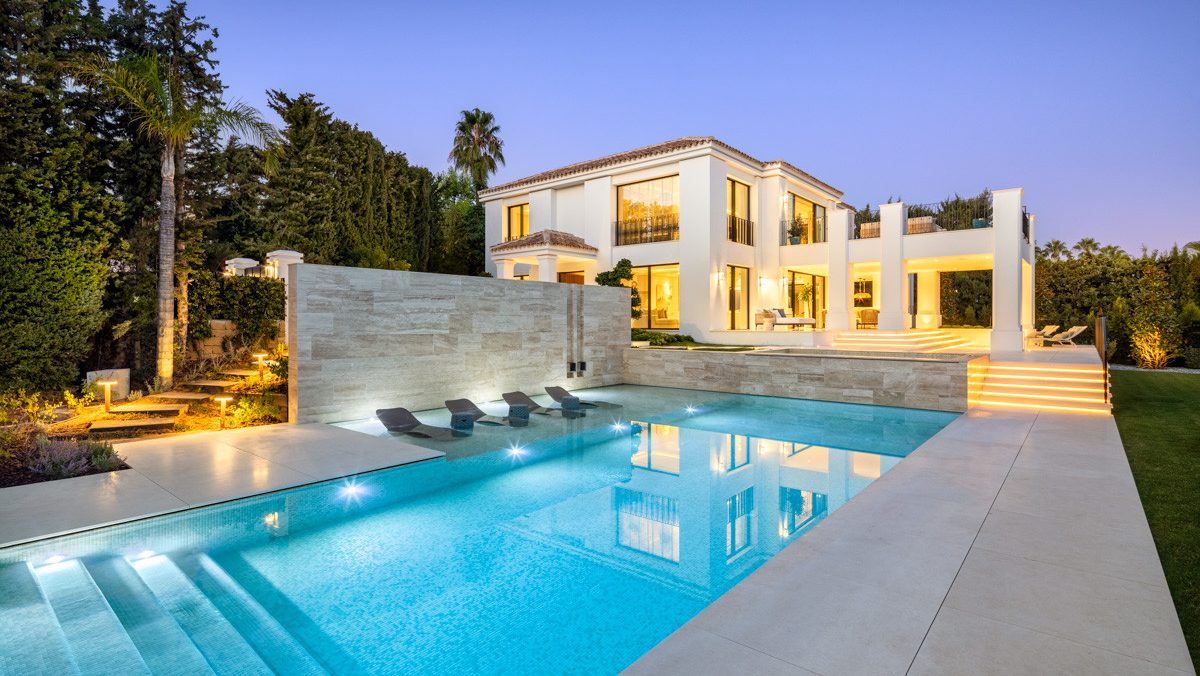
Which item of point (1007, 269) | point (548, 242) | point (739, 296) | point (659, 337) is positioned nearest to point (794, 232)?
point (739, 296)

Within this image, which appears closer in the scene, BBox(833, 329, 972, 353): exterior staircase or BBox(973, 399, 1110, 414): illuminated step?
BBox(973, 399, 1110, 414): illuminated step

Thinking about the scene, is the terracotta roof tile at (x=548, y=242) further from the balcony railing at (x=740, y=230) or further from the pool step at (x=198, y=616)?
the pool step at (x=198, y=616)

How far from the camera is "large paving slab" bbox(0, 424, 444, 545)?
16.4 feet

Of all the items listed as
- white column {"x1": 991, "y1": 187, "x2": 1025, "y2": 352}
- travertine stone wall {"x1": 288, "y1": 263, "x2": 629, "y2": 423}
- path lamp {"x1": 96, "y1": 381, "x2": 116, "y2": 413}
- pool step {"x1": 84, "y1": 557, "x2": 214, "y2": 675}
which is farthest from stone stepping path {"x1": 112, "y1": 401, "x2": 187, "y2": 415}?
white column {"x1": 991, "y1": 187, "x2": 1025, "y2": 352}

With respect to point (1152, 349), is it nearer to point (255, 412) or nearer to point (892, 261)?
point (892, 261)

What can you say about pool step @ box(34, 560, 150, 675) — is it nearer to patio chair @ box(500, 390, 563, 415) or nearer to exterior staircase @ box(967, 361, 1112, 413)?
patio chair @ box(500, 390, 563, 415)

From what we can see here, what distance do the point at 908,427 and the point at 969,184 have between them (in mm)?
70448

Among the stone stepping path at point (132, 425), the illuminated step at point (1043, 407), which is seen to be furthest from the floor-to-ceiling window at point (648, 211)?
the stone stepping path at point (132, 425)

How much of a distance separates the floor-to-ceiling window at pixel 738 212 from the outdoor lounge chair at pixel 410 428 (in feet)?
47.8

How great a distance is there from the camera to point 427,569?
170 inches

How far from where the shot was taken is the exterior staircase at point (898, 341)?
17031mm

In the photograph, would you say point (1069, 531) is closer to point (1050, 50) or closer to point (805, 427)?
point (805, 427)

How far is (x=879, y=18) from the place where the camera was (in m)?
22.0

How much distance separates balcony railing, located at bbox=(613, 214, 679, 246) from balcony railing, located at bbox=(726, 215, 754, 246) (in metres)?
2.03
